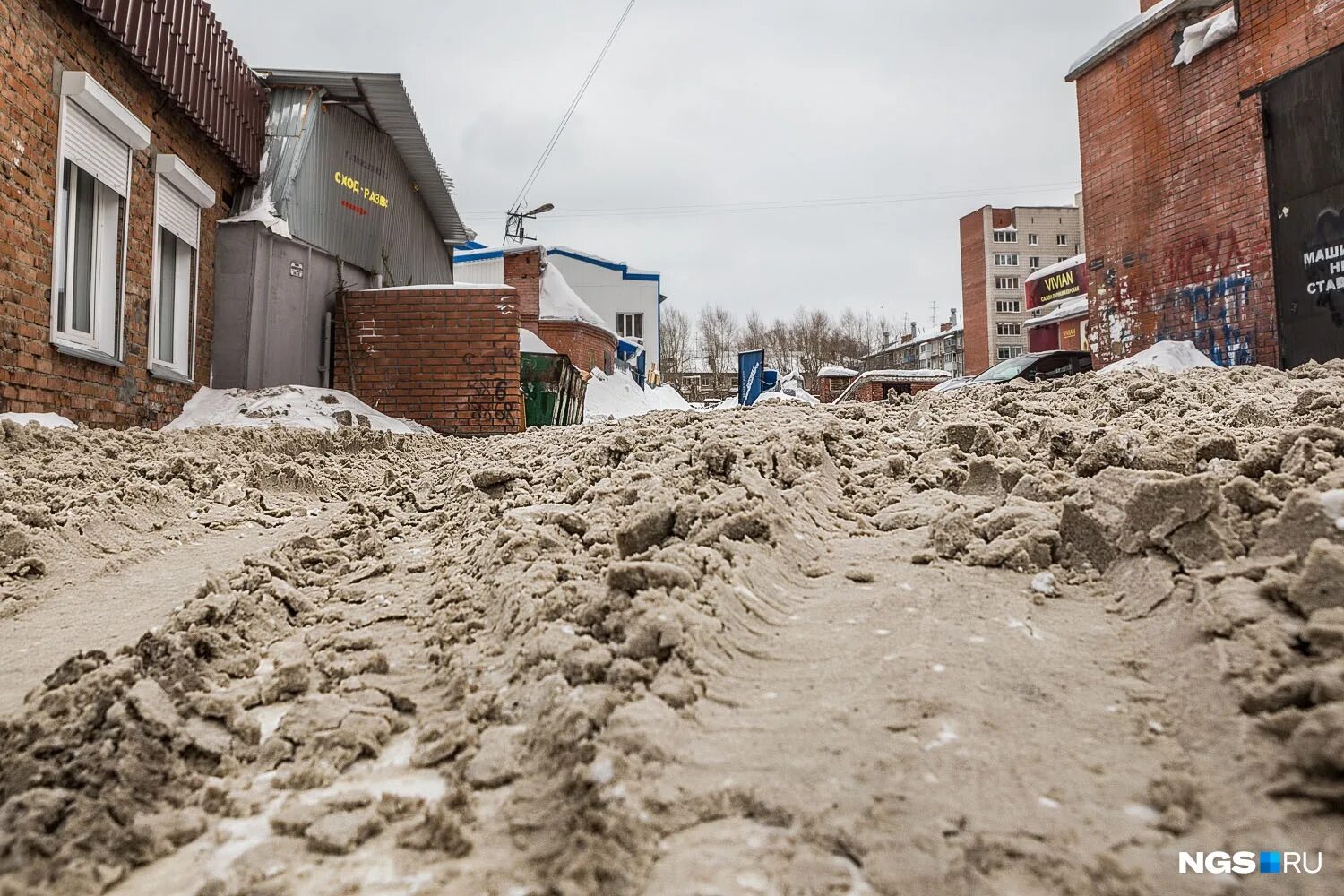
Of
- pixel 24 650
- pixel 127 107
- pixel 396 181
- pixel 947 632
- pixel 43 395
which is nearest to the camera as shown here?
pixel 947 632

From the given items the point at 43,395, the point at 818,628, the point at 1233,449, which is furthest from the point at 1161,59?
the point at 43,395

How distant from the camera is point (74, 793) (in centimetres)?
133

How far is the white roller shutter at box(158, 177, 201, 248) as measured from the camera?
6660 millimetres

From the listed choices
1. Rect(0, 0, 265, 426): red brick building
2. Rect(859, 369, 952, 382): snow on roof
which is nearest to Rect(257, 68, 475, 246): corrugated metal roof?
Rect(0, 0, 265, 426): red brick building

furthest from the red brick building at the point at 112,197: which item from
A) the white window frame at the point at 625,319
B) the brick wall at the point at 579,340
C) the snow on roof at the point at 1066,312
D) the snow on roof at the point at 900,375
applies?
the snow on roof at the point at 1066,312

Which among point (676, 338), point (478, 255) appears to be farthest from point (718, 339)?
point (478, 255)

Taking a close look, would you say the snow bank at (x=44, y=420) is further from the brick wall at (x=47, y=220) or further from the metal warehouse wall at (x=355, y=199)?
the metal warehouse wall at (x=355, y=199)

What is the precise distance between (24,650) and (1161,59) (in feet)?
40.5

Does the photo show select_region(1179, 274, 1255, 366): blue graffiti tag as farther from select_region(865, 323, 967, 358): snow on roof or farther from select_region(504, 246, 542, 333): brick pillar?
select_region(865, 323, 967, 358): snow on roof

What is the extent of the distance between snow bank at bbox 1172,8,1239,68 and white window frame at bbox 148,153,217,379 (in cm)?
1091

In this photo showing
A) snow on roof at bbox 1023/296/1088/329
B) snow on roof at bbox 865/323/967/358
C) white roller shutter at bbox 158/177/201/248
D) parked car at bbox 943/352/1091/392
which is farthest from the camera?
snow on roof at bbox 865/323/967/358

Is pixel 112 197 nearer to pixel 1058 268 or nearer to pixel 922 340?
pixel 1058 268

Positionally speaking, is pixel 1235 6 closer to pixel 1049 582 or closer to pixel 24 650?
pixel 1049 582

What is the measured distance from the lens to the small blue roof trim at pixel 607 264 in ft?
96.3
